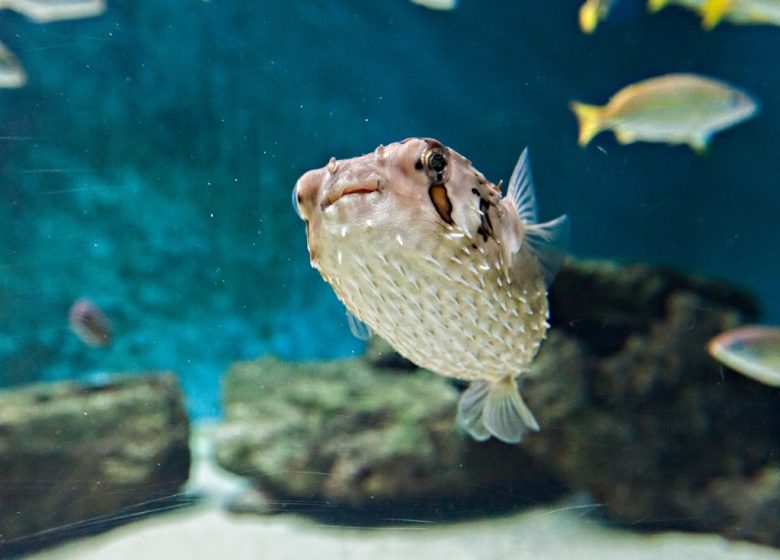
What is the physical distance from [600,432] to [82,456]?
8.17ft

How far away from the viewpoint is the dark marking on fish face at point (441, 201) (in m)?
0.88

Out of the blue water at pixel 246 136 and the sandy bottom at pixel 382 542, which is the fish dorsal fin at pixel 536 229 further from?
→ the sandy bottom at pixel 382 542

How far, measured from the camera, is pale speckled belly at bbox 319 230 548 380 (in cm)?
84

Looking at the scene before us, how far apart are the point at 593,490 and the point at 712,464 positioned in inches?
23.6

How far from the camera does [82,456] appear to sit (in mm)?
2693

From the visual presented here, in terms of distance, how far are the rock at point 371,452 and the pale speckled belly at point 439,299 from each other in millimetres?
1561

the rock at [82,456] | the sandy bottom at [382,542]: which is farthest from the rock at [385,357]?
the rock at [82,456]

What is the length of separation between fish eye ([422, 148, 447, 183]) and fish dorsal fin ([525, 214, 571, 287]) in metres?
0.44

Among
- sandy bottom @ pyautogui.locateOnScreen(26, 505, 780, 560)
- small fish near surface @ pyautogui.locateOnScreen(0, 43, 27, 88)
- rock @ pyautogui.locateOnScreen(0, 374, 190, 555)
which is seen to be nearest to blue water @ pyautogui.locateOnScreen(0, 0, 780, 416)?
small fish near surface @ pyautogui.locateOnScreen(0, 43, 27, 88)

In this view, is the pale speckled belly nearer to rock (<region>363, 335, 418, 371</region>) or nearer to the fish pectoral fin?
the fish pectoral fin

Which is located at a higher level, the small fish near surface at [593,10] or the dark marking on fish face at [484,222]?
the small fish near surface at [593,10]

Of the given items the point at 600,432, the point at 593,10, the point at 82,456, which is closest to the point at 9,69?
the point at 82,456

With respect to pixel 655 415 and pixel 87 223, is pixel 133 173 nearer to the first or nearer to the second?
pixel 87 223

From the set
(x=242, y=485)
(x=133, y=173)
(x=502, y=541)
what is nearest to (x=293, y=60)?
(x=133, y=173)
